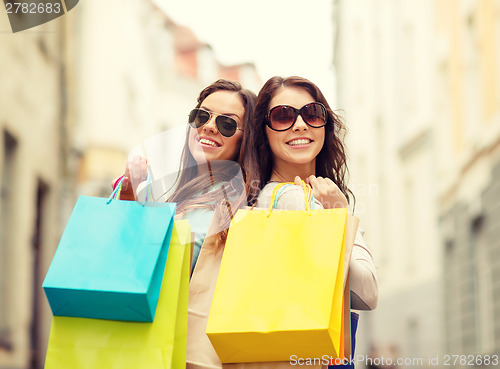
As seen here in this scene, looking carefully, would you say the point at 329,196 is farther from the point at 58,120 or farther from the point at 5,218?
the point at 58,120

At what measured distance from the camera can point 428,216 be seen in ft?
56.8

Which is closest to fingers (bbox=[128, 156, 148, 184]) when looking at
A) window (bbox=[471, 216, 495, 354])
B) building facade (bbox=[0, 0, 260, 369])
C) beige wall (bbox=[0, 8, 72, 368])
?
building facade (bbox=[0, 0, 260, 369])

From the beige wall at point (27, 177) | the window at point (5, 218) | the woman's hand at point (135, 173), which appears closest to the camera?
the woman's hand at point (135, 173)

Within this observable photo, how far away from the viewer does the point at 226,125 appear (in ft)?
7.23

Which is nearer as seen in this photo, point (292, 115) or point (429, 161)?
point (292, 115)

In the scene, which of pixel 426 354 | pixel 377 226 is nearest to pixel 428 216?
pixel 426 354

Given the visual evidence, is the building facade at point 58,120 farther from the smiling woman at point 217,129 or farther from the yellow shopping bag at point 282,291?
the yellow shopping bag at point 282,291

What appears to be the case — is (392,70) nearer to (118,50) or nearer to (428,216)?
(428,216)

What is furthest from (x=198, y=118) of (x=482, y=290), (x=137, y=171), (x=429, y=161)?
(x=429, y=161)

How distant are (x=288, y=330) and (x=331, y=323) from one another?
0.09 meters

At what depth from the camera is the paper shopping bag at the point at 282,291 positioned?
1687mm

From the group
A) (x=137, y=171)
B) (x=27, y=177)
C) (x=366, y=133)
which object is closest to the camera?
(x=137, y=171)

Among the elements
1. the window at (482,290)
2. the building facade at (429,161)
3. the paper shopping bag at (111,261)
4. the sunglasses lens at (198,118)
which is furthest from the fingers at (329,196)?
the window at (482,290)

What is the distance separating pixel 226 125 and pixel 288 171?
8.6 inches
